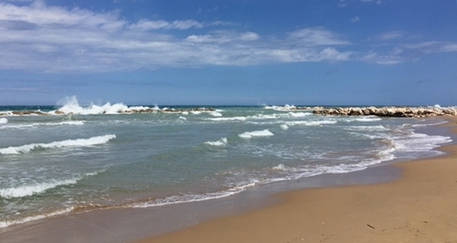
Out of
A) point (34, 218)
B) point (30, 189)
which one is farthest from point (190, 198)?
point (30, 189)

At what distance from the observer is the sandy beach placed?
531cm

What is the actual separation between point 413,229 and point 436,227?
37 cm

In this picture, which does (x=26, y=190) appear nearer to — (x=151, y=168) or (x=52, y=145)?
(x=151, y=168)

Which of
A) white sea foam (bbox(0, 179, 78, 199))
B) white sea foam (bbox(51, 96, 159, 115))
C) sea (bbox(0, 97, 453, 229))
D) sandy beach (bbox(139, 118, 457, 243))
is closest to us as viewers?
sandy beach (bbox(139, 118, 457, 243))

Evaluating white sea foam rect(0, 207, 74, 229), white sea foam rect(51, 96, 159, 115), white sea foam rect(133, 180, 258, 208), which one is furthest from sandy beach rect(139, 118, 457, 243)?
white sea foam rect(51, 96, 159, 115)

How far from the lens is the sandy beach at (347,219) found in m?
5.31

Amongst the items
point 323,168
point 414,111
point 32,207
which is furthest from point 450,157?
point 414,111

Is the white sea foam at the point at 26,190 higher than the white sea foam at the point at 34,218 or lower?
higher

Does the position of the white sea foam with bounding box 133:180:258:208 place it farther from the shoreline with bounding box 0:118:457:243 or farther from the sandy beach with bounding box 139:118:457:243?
the sandy beach with bounding box 139:118:457:243

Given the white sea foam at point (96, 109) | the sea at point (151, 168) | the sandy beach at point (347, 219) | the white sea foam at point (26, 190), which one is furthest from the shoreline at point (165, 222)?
the white sea foam at point (96, 109)

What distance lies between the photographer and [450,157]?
13484 mm

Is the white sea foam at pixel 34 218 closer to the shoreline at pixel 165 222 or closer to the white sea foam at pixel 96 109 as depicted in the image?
the shoreline at pixel 165 222

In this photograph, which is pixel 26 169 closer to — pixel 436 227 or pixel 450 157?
pixel 436 227

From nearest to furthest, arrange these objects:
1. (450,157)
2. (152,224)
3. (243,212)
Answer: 1. (152,224)
2. (243,212)
3. (450,157)
